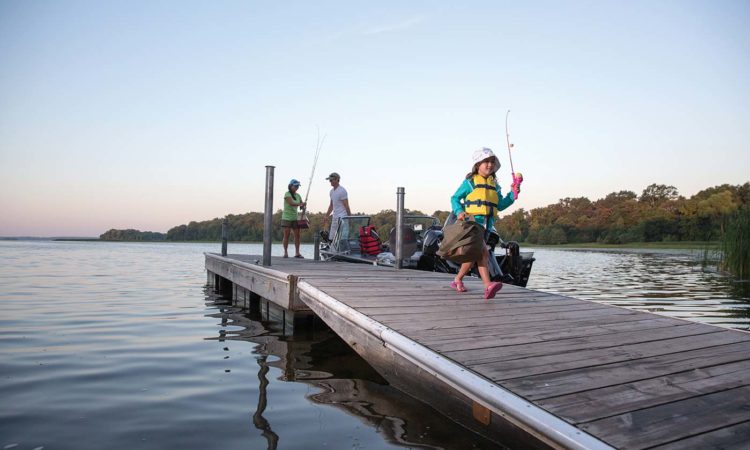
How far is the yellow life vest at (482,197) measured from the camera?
5766 mm

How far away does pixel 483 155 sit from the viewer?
5.64m

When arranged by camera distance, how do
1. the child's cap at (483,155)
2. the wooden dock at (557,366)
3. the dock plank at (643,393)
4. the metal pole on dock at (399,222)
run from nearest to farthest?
1. the wooden dock at (557,366)
2. the dock plank at (643,393)
3. the child's cap at (483,155)
4. the metal pole on dock at (399,222)

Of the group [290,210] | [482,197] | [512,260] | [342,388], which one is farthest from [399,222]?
[342,388]

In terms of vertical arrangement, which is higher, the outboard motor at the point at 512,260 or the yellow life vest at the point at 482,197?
the yellow life vest at the point at 482,197

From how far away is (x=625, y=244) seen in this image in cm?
7044

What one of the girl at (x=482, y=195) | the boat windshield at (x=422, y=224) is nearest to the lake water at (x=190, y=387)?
the girl at (x=482, y=195)

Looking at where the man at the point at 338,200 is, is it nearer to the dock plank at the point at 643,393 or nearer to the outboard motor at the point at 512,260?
the outboard motor at the point at 512,260

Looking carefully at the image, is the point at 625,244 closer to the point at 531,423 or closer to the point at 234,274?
the point at 234,274

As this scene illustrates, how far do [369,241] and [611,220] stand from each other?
256 feet

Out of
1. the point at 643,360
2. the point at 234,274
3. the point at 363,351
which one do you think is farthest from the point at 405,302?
the point at 234,274

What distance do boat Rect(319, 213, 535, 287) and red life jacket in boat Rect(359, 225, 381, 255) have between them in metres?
0.07

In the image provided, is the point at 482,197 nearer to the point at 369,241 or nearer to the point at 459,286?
the point at 459,286

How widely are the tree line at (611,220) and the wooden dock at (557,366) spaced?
150 ft

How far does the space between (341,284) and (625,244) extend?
7288 cm
